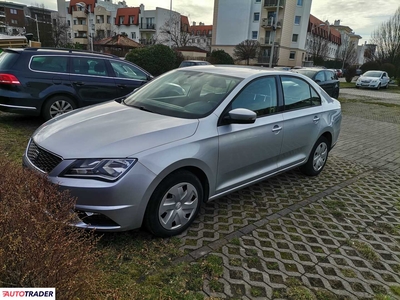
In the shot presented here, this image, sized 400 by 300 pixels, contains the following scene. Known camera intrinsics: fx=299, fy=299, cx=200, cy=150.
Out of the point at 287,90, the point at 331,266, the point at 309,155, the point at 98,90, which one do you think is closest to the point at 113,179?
the point at 331,266

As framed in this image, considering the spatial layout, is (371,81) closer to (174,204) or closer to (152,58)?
(152,58)

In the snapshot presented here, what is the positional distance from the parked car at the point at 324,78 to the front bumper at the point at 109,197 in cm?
1179

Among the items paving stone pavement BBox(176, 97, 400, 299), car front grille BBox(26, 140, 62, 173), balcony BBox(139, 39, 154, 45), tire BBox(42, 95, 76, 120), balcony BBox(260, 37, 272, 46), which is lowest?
paving stone pavement BBox(176, 97, 400, 299)

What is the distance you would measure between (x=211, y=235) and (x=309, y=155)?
7.82 feet

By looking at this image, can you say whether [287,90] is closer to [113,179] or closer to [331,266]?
[331,266]

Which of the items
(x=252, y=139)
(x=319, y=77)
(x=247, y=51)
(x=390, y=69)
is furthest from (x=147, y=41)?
(x=252, y=139)

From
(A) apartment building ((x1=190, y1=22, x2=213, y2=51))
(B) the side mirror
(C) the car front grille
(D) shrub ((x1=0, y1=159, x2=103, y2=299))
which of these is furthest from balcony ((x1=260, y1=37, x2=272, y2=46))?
(D) shrub ((x1=0, y1=159, x2=103, y2=299))

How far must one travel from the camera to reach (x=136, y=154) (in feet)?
8.32

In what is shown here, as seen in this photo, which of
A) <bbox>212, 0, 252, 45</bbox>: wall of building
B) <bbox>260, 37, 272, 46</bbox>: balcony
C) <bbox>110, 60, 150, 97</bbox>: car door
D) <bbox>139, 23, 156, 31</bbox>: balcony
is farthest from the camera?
<bbox>139, 23, 156, 31</bbox>: balcony

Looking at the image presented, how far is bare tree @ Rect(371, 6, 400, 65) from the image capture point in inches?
1532

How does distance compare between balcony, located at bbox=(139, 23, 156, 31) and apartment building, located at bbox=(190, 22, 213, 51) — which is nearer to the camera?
balcony, located at bbox=(139, 23, 156, 31)

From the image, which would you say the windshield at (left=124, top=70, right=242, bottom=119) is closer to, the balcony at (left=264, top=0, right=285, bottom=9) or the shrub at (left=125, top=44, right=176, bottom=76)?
the shrub at (left=125, top=44, right=176, bottom=76)

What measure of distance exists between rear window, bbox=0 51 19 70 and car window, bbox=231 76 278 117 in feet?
16.7

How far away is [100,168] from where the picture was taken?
2492mm
